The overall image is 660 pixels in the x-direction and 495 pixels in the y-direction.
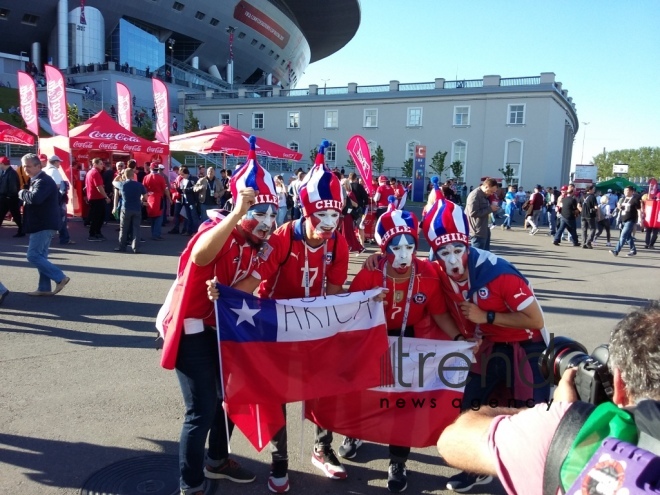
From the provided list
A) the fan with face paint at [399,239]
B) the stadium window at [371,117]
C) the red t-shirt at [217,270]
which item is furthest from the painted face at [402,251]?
the stadium window at [371,117]

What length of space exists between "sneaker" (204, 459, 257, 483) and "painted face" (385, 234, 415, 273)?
5.67ft

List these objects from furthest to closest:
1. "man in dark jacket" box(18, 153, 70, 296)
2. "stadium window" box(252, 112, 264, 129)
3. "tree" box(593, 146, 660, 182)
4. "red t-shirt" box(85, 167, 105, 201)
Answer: "tree" box(593, 146, 660, 182), "stadium window" box(252, 112, 264, 129), "red t-shirt" box(85, 167, 105, 201), "man in dark jacket" box(18, 153, 70, 296)

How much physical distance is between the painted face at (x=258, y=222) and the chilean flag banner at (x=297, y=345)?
0.37 m

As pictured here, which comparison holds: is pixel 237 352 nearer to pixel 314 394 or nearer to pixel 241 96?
pixel 314 394

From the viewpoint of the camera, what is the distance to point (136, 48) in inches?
2383

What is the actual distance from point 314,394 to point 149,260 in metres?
8.47

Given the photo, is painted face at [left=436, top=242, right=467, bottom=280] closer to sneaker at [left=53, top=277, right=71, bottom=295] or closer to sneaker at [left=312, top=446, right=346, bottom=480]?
sneaker at [left=312, top=446, right=346, bottom=480]

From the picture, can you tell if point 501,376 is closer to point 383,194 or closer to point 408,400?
point 408,400

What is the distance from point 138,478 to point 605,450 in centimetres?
318

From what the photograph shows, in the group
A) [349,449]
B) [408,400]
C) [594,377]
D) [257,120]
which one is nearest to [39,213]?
[349,449]

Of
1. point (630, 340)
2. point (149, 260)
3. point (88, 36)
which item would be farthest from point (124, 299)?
point (88, 36)

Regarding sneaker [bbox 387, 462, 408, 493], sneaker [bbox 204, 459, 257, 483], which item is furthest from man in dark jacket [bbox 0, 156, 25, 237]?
sneaker [bbox 387, 462, 408, 493]

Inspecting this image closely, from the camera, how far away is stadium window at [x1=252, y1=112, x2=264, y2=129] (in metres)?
53.3

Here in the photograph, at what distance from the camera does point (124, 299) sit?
7965mm
